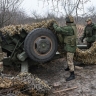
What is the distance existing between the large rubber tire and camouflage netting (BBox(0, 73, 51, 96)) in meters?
0.82

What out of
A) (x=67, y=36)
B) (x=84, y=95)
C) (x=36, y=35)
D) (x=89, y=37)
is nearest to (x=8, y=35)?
(x=36, y=35)

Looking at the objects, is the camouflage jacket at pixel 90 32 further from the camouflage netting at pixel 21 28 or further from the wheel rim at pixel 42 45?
the wheel rim at pixel 42 45

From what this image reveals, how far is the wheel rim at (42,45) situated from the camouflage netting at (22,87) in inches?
36.3

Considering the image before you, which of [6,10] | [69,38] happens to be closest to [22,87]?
[69,38]

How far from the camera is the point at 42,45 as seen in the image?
5.62 meters

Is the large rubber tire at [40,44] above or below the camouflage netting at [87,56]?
above

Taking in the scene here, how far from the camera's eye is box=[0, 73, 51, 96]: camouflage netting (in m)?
4.35

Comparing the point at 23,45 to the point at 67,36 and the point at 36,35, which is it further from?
the point at 67,36

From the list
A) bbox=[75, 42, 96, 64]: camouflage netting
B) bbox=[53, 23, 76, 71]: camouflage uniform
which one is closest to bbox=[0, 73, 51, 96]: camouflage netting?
bbox=[53, 23, 76, 71]: camouflage uniform

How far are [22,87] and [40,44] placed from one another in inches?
54.6

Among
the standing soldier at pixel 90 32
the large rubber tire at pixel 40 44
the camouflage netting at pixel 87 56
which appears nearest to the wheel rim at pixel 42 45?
the large rubber tire at pixel 40 44

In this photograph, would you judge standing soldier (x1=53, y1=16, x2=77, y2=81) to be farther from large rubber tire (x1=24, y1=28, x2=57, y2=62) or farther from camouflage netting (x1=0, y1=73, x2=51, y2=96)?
camouflage netting (x1=0, y1=73, x2=51, y2=96)

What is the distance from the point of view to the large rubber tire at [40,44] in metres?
5.49

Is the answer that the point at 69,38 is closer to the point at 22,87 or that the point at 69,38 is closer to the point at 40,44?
the point at 40,44
